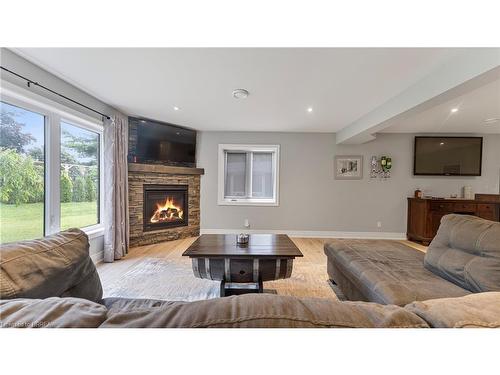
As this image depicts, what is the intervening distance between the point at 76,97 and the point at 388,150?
17.8 ft

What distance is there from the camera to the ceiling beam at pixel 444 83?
5.17 ft

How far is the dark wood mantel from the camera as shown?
359 centimetres

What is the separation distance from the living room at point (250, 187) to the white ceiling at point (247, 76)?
0.02m

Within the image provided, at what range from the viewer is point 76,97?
260 centimetres

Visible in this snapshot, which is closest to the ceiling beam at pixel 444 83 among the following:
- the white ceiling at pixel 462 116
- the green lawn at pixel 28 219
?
the white ceiling at pixel 462 116

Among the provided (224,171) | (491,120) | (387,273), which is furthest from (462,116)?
(224,171)

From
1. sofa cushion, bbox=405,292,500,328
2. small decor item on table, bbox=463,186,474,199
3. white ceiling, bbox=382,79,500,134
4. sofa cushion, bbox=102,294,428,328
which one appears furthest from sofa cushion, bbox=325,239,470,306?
small decor item on table, bbox=463,186,474,199

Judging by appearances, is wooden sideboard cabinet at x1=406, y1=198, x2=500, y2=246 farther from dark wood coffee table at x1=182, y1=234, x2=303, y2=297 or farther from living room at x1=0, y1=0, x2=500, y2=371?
dark wood coffee table at x1=182, y1=234, x2=303, y2=297

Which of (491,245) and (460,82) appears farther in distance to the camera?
(460,82)

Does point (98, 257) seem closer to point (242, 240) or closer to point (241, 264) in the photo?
point (242, 240)

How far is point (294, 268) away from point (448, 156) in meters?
4.14
